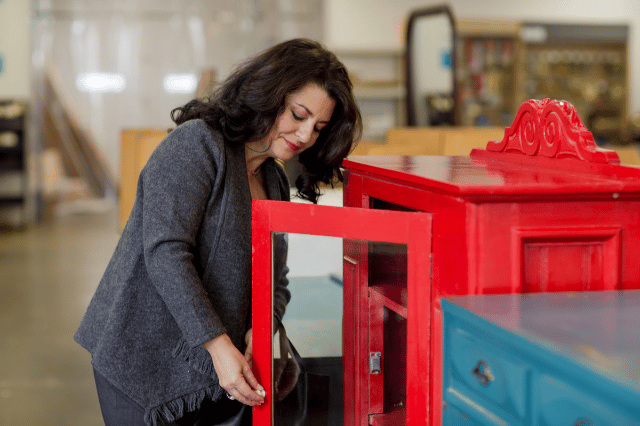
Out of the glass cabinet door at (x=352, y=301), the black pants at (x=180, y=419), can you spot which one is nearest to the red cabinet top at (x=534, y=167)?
the glass cabinet door at (x=352, y=301)

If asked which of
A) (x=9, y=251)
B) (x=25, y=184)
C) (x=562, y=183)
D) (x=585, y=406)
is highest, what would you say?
(x=562, y=183)

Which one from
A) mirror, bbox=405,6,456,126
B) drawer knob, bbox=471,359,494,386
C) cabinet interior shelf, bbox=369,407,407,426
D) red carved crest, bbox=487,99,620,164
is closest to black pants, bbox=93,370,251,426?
cabinet interior shelf, bbox=369,407,407,426

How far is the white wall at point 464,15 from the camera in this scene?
8047 mm

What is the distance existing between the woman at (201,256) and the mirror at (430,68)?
3.20 meters

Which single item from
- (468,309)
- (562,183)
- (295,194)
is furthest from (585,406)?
(295,194)

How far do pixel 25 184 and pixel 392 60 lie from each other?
4.48 m

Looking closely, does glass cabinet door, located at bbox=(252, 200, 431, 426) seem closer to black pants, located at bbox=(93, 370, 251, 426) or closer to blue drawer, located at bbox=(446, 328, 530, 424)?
blue drawer, located at bbox=(446, 328, 530, 424)

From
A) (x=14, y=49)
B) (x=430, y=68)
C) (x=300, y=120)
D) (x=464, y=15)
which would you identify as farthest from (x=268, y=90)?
(x=464, y=15)

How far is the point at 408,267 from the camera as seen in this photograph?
1118mm

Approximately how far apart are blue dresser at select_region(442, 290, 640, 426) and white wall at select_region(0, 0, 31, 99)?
7.71 metres

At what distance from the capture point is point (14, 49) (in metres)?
7.54

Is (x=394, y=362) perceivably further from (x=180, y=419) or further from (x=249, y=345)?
(x=180, y=419)

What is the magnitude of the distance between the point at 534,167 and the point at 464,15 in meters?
7.44

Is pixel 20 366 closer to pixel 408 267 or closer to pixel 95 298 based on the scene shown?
pixel 95 298
